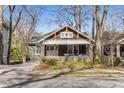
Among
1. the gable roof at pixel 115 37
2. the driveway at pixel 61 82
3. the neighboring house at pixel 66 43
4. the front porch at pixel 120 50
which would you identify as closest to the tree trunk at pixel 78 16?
the gable roof at pixel 115 37

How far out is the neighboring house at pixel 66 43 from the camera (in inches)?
1200

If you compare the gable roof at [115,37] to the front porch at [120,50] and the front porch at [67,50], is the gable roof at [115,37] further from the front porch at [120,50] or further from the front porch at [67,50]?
the front porch at [67,50]

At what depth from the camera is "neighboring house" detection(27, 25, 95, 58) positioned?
3047cm

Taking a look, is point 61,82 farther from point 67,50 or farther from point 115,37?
point 115,37

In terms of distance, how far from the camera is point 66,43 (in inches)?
1196

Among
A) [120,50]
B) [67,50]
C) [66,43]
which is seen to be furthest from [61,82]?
[120,50]

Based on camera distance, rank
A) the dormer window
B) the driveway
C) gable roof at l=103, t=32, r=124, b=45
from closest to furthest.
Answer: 1. the driveway
2. gable roof at l=103, t=32, r=124, b=45
3. the dormer window

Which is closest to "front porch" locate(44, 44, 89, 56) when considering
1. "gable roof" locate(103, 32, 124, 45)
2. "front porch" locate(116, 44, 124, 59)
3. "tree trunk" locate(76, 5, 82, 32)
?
"gable roof" locate(103, 32, 124, 45)

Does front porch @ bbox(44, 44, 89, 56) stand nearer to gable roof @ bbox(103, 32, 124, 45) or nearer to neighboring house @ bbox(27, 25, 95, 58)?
neighboring house @ bbox(27, 25, 95, 58)
